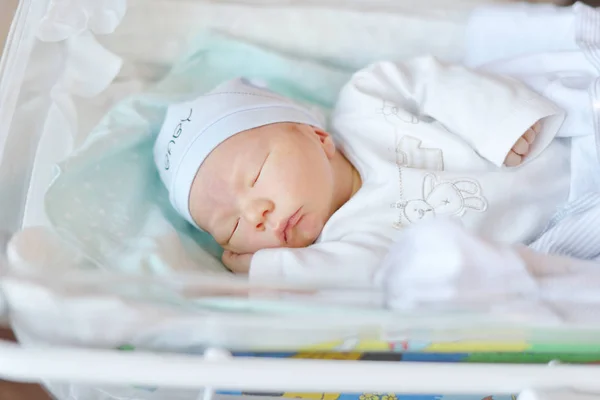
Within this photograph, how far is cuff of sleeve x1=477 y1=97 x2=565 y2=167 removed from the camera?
97 cm

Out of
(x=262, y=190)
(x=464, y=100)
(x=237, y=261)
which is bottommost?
(x=237, y=261)

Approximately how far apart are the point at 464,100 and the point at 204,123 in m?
0.41

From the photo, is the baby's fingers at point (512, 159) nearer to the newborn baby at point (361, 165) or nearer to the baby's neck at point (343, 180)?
the newborn baby at point (361, 165)

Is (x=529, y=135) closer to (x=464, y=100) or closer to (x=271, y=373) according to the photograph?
(x=464, y=100)

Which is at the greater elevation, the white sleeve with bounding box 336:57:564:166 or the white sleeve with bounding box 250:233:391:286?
the white sleeve with bounding box 336:57:564:166

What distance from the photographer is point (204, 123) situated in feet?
3.10

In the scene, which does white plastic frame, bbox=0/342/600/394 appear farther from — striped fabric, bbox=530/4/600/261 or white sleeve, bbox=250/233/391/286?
striped fabric, bbox=530/4/600/261

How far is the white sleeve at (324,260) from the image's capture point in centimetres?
82

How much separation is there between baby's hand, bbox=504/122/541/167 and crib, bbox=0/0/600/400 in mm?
403

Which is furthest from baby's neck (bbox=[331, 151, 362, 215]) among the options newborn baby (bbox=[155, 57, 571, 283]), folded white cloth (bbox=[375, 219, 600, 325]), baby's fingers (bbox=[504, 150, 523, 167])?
folded white cloth (bbox=[375, 219, 600, 325])

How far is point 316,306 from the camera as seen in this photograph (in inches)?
24.1

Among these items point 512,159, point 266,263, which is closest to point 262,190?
point 266,263

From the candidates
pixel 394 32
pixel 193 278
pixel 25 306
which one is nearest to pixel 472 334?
pixel 193 278

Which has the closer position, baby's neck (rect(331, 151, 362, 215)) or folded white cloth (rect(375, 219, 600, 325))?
folded white cloth (rect(375, 219, 600, 325))
